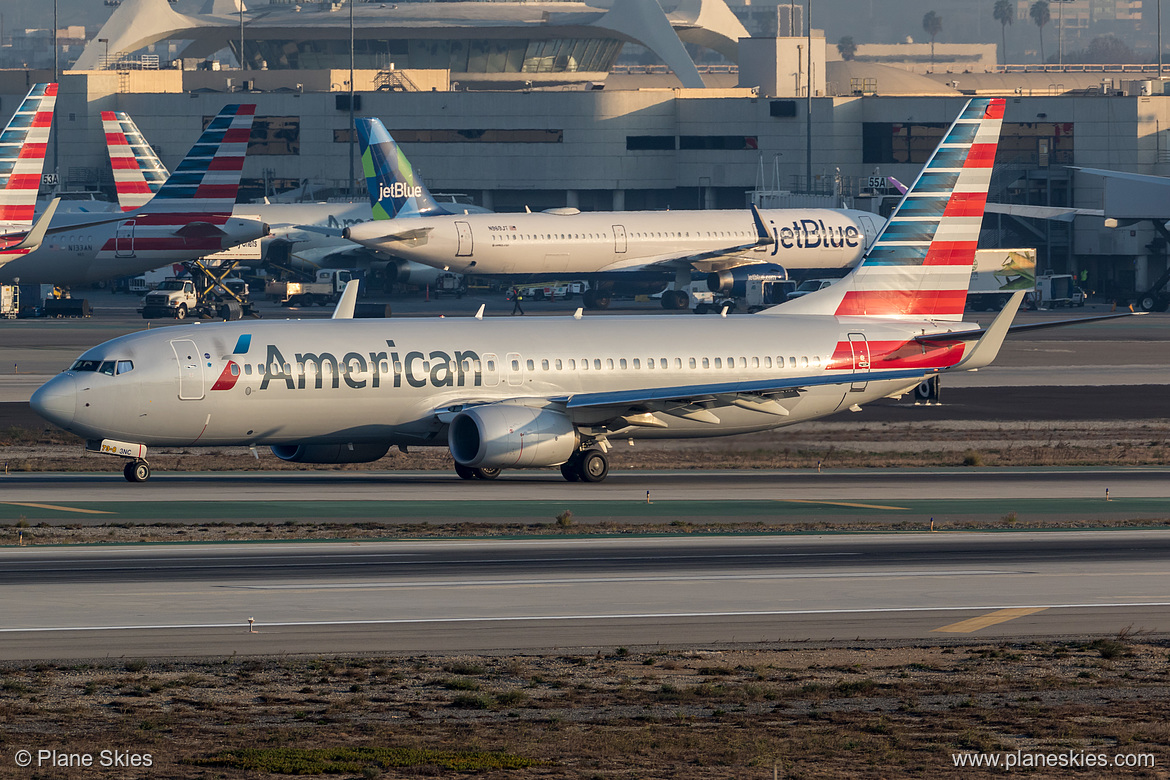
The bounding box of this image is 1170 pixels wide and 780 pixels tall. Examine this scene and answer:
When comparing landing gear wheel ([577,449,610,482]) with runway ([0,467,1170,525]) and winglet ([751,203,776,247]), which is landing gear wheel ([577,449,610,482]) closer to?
runway ([0,467,1170,525])

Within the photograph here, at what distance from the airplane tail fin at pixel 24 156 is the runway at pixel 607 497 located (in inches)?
858

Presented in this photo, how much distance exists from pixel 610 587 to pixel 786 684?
7.39 meters

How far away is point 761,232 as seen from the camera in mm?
110812

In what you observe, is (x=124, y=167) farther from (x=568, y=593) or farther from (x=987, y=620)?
(x=987, y=620)

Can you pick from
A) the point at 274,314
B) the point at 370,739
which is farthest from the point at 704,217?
the point at 370,739

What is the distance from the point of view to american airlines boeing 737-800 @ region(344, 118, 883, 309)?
106m

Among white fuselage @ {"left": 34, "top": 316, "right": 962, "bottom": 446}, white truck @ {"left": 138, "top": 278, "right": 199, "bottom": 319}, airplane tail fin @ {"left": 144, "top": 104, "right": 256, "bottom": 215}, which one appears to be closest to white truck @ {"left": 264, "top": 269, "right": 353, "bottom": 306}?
white truck @ {"left": 138, "top": 278, "right": 199, "bottom": 319}

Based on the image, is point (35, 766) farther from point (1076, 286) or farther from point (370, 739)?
point (1076, 286)

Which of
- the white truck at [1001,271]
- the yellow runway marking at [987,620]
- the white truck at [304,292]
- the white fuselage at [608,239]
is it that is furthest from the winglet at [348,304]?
the white truck at [1001,271]

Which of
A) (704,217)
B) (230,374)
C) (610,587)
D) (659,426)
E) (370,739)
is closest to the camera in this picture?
(370,739)

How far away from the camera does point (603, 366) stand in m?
44.8

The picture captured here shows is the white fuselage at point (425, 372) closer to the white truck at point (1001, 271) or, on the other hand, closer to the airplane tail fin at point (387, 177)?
the airplane tail fin at point (387, 177)

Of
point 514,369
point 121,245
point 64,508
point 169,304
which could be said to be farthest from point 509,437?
point 169,304

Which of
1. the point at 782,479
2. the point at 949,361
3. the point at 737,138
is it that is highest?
the point at 737,138
